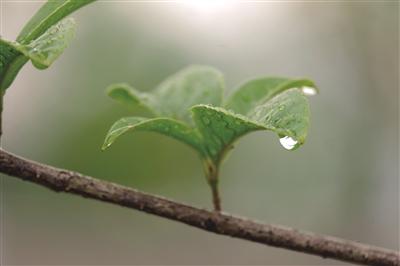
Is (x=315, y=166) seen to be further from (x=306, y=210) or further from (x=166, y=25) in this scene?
(x=166, y=25)

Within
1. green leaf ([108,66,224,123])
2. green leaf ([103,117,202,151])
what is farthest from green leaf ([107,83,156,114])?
green leaf ([103,117,202,151])

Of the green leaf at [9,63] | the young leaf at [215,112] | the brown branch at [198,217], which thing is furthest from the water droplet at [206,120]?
the green leaf at [9,63]

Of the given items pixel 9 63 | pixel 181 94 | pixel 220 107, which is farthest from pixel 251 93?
pixel 9 63

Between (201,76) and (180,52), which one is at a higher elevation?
(201,76)

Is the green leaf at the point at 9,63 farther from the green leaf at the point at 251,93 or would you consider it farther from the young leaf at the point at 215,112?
the green leaf at the point at 251,93

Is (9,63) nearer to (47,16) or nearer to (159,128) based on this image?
(47,16)

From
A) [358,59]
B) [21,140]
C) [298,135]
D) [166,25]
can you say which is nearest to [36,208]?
[21,140]
